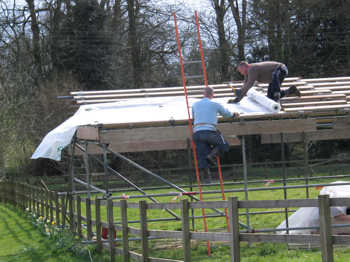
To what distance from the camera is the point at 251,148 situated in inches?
1203

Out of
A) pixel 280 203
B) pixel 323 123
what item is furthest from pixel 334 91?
pixel 280 203

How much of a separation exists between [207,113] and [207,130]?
0.28 m

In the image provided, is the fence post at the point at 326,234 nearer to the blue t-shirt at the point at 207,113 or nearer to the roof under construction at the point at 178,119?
the blue t-shirt at the point at 207,113

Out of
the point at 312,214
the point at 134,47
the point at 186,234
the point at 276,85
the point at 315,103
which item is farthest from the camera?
the point at 134,47

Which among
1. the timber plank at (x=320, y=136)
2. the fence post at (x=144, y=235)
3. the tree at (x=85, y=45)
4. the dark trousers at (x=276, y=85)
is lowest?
the fence post at (x=144, y=235)

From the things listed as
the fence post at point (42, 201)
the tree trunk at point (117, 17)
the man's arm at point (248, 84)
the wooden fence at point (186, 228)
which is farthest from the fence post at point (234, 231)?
the tree trunk at point (117, 17)

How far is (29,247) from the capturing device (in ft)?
33.0

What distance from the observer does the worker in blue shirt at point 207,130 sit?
A: 336 inches

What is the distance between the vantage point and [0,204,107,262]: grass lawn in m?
8.86

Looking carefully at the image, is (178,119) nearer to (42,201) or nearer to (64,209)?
(64,209)

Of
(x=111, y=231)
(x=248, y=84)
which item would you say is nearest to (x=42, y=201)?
(x=111, y=231)

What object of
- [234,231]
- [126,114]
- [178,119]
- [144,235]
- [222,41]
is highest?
[222,41]

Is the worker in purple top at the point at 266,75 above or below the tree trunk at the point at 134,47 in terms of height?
below

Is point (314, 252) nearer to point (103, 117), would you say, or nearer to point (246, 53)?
point (103, 117)
